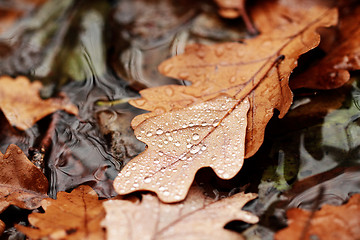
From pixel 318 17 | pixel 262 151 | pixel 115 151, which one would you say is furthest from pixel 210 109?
pixel 318 17

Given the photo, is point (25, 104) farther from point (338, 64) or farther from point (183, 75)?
point (338, 64)

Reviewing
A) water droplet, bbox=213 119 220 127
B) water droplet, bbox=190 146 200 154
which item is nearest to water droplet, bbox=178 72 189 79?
water droplet, bbox=213 119 220 127

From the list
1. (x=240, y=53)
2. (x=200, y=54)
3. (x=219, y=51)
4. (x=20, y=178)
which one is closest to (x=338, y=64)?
(x=240, y=53)

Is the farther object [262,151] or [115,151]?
[115,151]

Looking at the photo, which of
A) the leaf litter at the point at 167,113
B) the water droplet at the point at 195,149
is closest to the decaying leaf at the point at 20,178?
the leaf litter at the point at 167,113

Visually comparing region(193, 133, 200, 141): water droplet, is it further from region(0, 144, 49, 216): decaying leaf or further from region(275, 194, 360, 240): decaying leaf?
region(0, 144, 49, 216): decaying leaf

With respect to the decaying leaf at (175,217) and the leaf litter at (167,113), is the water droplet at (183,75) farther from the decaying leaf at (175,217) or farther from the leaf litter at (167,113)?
the decaying leaf at (175,217)

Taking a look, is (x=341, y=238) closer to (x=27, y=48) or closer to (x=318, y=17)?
(x=318, y=17)
